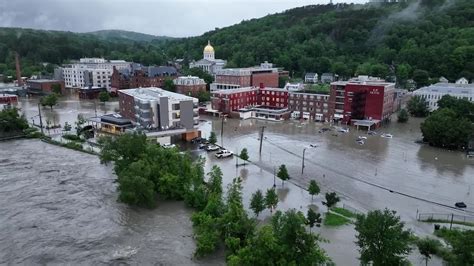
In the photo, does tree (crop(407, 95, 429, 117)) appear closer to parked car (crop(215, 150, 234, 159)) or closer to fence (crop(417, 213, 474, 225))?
parked car (crop(215, 150, 234, 159))

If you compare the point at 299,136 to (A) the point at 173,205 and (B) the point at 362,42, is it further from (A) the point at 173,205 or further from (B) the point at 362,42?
(B) the point at 362,42

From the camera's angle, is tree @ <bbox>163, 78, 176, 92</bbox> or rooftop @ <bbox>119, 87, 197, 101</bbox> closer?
rooftop @ <bbox>119, 87, 197, 101</bbox>

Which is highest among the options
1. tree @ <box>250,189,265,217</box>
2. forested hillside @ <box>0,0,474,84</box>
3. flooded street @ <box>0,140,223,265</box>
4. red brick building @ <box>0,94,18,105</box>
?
forested hillside @ <box>0,0,474,84</box>

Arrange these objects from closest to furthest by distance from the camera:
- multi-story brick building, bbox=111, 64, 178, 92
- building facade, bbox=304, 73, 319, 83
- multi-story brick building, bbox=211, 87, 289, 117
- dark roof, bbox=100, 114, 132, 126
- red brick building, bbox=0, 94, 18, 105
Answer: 1. dark roof, bbox=100, 114, 132, 126
2. multi-story brick building, bbox=211, 87, 289, 117
3. red brick building, bbox=0, 94, 18, 105
4. multi-story brick building, bbox=111, 64, 178, 92
5. building facade, bbox=304, 73, 319, 83

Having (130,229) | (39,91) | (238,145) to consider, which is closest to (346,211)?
(130,229)

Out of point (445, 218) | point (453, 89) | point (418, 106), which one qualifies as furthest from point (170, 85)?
point (445, 218)

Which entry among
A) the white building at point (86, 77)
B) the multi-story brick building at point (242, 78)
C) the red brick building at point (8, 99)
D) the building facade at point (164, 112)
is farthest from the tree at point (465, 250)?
the white building at point (86, 77)

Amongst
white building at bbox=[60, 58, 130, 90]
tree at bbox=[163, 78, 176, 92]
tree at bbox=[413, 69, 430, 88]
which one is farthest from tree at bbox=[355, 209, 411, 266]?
white building at bbox=[60, 58, 130, 90]
